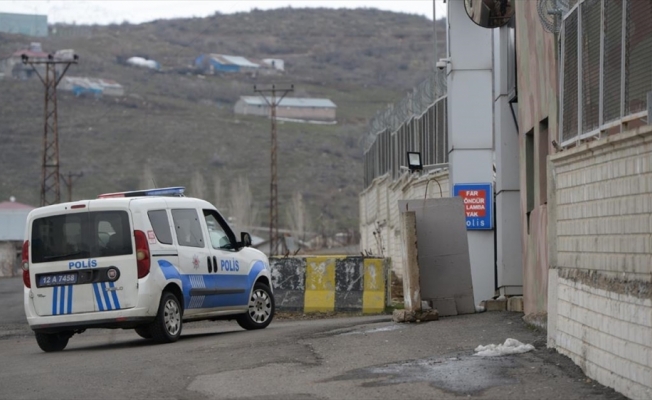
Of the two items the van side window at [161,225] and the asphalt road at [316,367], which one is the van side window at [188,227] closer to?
the van side window at [161,225]

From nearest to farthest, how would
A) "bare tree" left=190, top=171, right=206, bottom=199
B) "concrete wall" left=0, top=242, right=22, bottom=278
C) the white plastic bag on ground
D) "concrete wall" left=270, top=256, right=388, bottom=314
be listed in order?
the white plastic bag on ground < "concrete wall" left=270, top=256, right=388, bottom=314 < "concrete wall" left=0, top=242, right=22, bottom=278 < "bare tree" left=190, top=171, right=206, bottom=199

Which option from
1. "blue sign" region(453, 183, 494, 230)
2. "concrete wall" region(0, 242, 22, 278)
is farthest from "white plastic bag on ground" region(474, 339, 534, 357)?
"concrete wall" region(0, 242, 22, 278)

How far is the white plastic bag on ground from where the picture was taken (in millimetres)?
11969

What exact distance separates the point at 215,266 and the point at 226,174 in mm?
94763

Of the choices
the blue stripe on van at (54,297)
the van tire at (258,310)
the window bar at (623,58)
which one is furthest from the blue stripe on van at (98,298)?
the window bar at (623,58)

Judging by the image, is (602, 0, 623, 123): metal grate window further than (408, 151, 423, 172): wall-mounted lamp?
No

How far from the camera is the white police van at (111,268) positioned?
15.8 m

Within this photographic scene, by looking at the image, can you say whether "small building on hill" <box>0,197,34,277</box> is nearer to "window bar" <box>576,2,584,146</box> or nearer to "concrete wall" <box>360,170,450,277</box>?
"concrete wall" <box>360,170,450,277</box>

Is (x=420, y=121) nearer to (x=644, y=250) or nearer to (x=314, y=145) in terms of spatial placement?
(x=644, y=250)

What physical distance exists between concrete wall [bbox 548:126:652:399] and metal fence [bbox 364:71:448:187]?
14938 mm

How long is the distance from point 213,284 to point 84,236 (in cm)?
219

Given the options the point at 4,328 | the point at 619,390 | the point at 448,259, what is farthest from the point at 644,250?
the point at 4,328

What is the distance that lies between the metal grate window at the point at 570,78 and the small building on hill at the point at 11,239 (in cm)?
5272

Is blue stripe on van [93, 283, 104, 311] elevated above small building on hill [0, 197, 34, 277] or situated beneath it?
situated beneath
